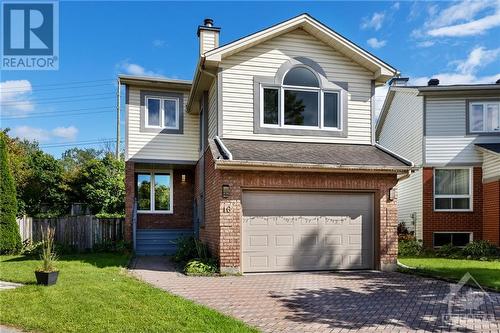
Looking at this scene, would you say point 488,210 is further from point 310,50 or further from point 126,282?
point 126,282

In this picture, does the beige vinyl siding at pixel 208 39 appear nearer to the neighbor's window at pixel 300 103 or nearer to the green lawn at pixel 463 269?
the neighbor's window at pixel 300 103

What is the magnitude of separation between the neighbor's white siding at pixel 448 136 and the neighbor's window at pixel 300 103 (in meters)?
6.57

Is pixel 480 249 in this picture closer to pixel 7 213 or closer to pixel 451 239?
pixel 451 239

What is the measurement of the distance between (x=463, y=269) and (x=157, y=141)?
1127 cm

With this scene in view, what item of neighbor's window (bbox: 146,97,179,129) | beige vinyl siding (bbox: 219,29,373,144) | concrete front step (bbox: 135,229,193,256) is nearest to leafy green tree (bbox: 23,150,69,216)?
concrete front step (bbox: 135,229,193,256)

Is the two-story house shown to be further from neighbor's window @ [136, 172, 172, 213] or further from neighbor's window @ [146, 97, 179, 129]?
neighbor's window @ [136, 172, 172, 213]

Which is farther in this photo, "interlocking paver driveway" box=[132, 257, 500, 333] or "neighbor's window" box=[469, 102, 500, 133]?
"neighbor's window" box=[469, 102, 500, 133]

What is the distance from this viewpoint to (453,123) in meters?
16.9

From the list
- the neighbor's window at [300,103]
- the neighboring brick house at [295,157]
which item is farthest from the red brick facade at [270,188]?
the neighbor's window at [300,103]

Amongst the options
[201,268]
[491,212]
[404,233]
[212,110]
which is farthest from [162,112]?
[491,212]

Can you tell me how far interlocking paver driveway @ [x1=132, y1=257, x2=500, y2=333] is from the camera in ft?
20.1

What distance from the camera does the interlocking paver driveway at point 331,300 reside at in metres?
6.11

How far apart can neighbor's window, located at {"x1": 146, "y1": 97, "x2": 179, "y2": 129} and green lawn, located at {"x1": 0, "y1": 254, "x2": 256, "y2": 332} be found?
26.0ft

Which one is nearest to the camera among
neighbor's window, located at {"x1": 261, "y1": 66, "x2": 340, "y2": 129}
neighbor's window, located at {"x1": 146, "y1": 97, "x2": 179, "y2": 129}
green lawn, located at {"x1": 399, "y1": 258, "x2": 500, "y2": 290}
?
green lawn, located at {"x1": 399, "y1": 258, "x2": 500, "y2": 290}
